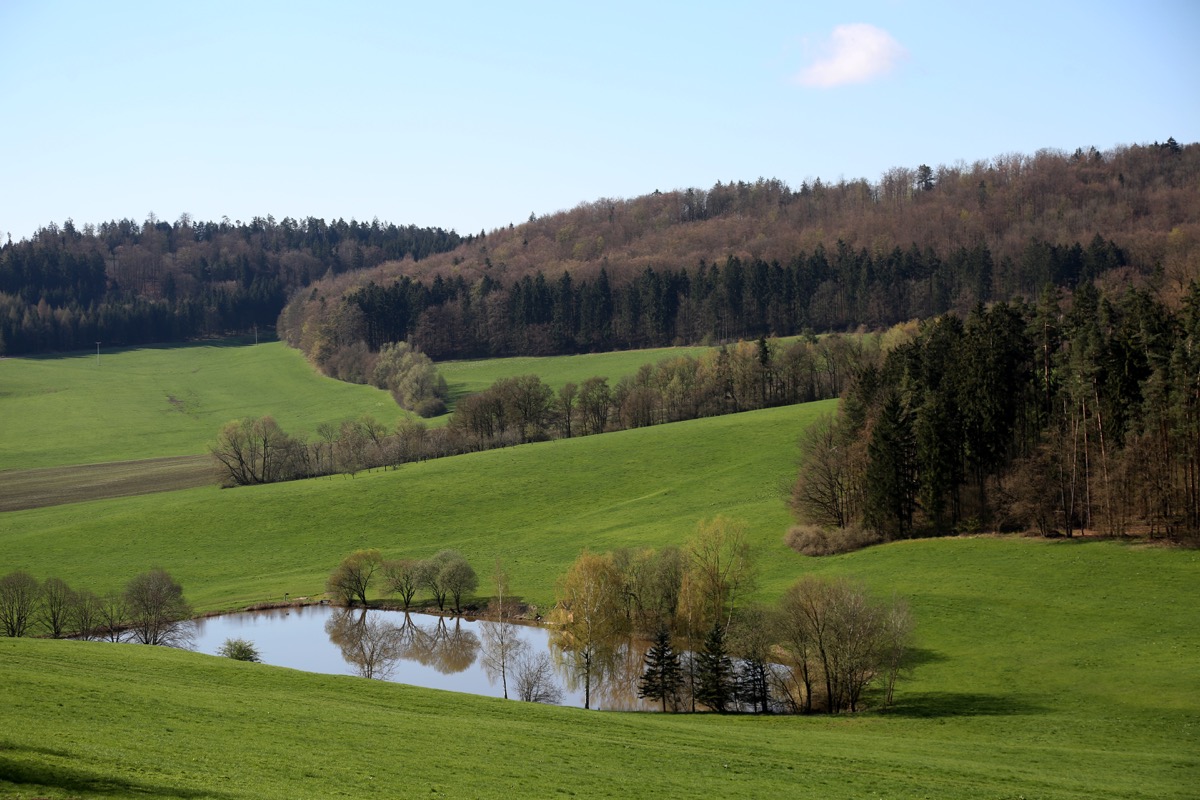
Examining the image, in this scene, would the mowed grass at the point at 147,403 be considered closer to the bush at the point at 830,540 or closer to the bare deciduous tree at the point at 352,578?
the bare deciduous tree at the point at 352,578

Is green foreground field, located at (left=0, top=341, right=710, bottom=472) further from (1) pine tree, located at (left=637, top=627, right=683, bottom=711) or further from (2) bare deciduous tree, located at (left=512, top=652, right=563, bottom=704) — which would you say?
(1) pine tree, located at (left=637, top=627, right=683, bottom=711)

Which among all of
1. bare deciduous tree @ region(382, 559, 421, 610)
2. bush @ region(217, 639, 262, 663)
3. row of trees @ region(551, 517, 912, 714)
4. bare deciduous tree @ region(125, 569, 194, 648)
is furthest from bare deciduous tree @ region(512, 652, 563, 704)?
bare deciduous tree @ region(125, 569, 194, 648)

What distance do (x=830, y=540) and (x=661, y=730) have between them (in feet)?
120

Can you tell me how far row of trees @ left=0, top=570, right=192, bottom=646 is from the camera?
2437 inches

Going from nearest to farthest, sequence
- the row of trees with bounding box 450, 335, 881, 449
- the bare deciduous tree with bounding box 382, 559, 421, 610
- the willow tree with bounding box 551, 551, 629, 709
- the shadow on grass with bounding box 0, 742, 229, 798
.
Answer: the shadow on grass with bounding box 0, 742, 229, 798, the willow tree with bounding box 551, 551, 629, 709, the bare deciduous tree with bounding box 382, 559, 421, 610, the row of trees with bounding box 450, 335, 881, 449

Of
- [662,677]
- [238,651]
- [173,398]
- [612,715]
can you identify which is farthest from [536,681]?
[173,398]

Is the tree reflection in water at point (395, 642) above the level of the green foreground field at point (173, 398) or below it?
below

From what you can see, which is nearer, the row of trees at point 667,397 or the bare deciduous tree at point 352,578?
the bare deciduous tree at point 352,578

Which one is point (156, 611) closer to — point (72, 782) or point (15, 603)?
point (15, 603)

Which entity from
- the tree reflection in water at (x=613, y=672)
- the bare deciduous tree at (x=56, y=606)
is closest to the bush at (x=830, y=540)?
the tree reflection in water at (x=613, y=672)

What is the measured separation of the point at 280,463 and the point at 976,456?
7259cm

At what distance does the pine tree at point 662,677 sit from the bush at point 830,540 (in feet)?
72.9

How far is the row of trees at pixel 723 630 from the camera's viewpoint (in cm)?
4694

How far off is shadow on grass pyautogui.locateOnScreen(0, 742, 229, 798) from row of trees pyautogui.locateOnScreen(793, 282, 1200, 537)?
56344mm
